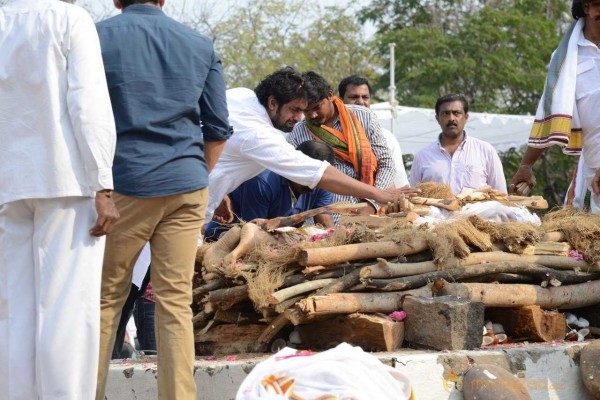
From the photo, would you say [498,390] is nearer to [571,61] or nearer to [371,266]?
[371,266]

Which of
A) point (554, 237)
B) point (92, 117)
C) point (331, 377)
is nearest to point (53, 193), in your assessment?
point (92, 117)

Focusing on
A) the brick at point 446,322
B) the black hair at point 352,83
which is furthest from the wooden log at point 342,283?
the black hair at point 352,83

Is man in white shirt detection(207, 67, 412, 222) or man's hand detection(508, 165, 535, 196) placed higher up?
man in white shirt detection(207, 67, 412, 222)

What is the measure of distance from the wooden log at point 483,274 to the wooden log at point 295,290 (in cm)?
24

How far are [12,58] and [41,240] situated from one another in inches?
30.6

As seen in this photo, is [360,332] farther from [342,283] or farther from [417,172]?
[417,172]

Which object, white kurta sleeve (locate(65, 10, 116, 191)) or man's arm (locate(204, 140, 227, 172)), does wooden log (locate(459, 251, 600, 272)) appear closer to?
man's arm (locate(204, 140, 227, 172))

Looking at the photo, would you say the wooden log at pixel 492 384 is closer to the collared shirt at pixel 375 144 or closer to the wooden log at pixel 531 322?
the wooden log at pixel 531 322

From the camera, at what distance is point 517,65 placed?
917 inches

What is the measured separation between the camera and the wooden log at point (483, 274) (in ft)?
18.2

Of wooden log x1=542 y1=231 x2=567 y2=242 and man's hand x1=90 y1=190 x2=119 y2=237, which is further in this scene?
wooden log x1=542 y1=231 x2=567 y2=242

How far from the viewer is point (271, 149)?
6.11m

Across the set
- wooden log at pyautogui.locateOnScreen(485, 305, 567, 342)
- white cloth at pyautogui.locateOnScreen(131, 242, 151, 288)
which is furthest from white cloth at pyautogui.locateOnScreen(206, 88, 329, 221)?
wooden log at pyautogui.locateOnScreen(485, 305, 567, 342)

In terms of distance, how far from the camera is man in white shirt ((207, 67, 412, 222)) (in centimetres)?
604
